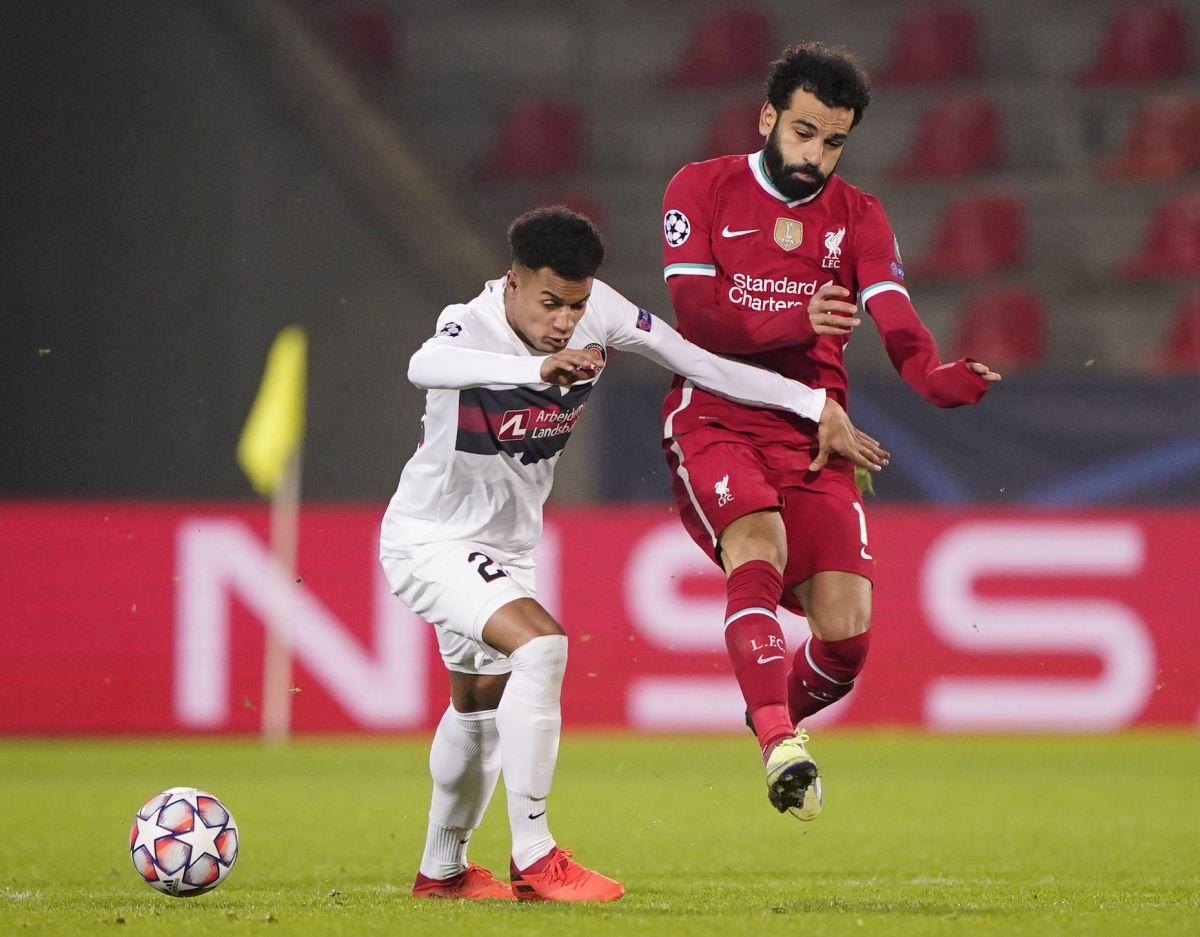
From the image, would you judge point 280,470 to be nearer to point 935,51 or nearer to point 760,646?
point 760,646

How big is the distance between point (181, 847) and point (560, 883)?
963 mm

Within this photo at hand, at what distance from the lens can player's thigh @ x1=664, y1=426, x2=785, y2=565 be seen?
16.1 ft

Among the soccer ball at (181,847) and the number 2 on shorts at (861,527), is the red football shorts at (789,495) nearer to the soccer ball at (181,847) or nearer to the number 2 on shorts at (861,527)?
the number 2 on shorts at (861,527)

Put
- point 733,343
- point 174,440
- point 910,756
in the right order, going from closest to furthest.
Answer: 1. point 733,343
2. point 910,756
3. point 174,440

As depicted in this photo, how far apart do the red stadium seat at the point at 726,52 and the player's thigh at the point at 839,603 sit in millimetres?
10077

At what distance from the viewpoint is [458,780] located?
16.1 ft

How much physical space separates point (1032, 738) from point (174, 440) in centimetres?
519

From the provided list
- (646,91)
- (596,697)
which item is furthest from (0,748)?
(646,91)

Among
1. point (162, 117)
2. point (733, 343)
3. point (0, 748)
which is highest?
point (162, 117)

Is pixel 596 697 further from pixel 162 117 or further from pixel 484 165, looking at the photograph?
pixel 484 165

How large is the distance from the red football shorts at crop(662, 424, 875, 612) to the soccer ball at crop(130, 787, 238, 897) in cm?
152

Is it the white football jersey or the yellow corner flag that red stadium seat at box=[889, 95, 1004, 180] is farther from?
the white football jersey

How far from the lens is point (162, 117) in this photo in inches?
437

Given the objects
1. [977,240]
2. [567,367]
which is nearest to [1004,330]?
[977,240]
